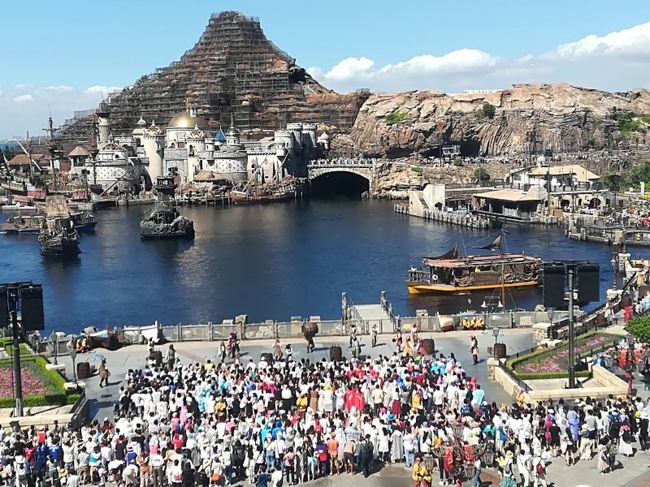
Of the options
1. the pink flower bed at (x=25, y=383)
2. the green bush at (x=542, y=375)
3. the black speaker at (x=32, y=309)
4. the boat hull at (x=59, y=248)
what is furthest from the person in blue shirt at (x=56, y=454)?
the boat hull at (x=59, y=248)

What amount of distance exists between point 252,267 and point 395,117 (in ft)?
348

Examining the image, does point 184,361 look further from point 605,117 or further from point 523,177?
point 605,117

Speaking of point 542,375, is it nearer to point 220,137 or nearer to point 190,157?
point 190,157

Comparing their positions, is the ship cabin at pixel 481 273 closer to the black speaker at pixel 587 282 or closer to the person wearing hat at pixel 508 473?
the black speaker at pixel 587 282

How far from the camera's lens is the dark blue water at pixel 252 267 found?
65188mm

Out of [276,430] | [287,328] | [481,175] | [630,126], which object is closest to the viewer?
[276,430]

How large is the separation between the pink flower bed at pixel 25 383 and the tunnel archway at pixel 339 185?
134655 mm

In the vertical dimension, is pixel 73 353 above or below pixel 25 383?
above

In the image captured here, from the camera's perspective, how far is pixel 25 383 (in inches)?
1211

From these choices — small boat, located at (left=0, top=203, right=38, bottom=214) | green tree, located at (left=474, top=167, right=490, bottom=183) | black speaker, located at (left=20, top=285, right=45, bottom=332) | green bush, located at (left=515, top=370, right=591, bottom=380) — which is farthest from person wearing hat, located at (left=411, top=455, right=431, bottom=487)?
small boat, located at (left=0, top=203, right=38, bottom=214)

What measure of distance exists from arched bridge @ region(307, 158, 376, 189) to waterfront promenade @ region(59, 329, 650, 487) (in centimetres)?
12165

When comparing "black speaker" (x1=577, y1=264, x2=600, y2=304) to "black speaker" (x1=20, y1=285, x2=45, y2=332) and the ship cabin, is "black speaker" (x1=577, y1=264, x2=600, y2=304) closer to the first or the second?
"black speaker" (x1=20, y1=285, x2=45, y2=332)

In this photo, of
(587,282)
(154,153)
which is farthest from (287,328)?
(154,153)

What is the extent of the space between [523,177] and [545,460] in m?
115
